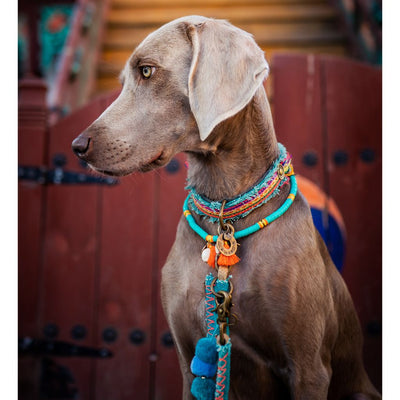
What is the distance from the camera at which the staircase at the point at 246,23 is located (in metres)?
3.57

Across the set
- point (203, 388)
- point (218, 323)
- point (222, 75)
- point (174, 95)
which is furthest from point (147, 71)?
point (203, 388)

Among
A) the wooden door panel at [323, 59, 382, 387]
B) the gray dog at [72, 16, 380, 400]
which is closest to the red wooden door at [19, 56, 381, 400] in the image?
the wooden door panel at [323, 59, 382, 387]

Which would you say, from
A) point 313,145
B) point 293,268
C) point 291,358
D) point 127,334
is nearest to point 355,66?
point 313,145

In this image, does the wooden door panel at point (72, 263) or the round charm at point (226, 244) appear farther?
the wooden door panel at point (72, 263)

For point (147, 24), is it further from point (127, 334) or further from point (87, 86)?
point (127, 334)

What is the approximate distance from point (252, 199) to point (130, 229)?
115 cm

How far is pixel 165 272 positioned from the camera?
133 cm

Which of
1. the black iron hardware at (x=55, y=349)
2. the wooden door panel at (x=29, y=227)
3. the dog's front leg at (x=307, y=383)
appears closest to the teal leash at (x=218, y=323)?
the dog's front leg at (x=307, y=383)

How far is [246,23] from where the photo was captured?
149 inches

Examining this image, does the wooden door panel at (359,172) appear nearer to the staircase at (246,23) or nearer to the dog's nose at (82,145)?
the staircase at (246,23)

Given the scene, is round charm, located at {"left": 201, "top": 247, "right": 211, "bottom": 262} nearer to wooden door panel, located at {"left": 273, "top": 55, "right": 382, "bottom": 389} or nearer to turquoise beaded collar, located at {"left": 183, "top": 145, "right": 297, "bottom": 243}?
turquoise beaded collar, located at {"left": 183, "top": 145, "right": 297, "bottom": 243}

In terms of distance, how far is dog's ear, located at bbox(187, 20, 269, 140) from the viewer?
1.08 m

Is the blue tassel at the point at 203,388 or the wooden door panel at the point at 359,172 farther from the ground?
the wooden door panel at the point at 359,172

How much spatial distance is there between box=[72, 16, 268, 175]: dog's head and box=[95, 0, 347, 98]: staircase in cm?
239
